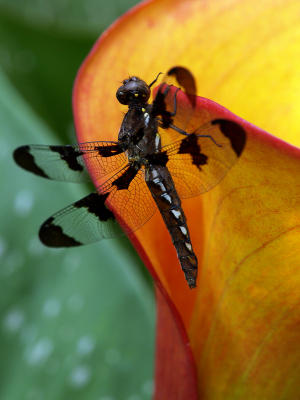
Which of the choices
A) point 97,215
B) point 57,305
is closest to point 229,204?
point 97,215

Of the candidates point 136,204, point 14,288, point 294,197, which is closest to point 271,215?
point 294,197


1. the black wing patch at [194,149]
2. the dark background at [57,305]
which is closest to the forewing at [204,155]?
the black wing patch at [194,149]

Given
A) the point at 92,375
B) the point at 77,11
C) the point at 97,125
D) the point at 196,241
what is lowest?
the point at 92,375

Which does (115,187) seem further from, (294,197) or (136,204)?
(294,197)

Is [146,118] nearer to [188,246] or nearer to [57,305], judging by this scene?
[188,246]

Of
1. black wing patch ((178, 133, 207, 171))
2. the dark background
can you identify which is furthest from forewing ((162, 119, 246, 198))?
the dark background

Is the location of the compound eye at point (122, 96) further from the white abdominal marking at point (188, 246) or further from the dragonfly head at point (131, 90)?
the white abdominal marking at point (188, 246)

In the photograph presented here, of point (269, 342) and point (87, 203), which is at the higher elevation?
point (87, 203)
